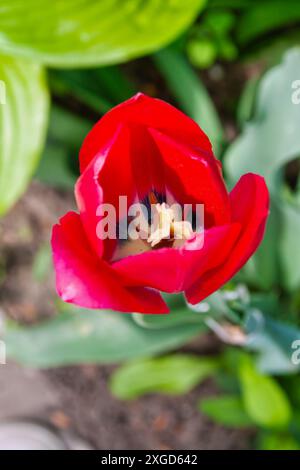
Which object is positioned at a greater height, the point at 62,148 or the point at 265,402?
the point at 62,148

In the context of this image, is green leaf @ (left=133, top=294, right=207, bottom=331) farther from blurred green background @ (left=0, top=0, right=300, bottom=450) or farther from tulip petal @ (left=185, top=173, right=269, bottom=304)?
tulip petal @ (left=185, top=173, right=269, bottom=304)

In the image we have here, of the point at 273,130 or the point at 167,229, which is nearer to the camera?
the point at 167,229

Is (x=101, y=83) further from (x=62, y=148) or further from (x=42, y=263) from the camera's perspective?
(x=42, y=263)

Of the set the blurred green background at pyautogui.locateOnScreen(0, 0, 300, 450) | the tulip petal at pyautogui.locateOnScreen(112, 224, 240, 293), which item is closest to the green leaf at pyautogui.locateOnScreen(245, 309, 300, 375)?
the blurred green background at pyautogui.locateOnScreen(0, 0, 300, 450)

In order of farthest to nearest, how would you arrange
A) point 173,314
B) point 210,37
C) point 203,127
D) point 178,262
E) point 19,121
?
1. point 210,37
2. point 203,127
3. point 19,121
4. point 173,314
5. point 178,262

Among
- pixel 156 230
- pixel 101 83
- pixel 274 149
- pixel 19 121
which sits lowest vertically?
pixel 156 230

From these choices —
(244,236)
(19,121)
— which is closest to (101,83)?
(19,121)

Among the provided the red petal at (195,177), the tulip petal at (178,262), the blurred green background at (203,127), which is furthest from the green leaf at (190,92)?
the tulip petal at (178,262)

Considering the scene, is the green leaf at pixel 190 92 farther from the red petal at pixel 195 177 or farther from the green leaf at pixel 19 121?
the red petal at pixel 195 177
